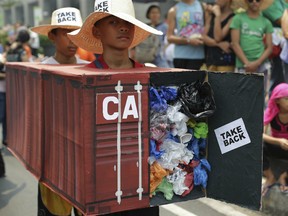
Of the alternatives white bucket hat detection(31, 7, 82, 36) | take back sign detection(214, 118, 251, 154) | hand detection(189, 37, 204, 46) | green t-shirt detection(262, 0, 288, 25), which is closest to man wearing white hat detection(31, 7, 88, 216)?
white bucket hat detection(31, 7, 82, 36)

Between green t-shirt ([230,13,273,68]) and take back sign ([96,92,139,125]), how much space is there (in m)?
3.58

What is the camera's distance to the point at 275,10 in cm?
609

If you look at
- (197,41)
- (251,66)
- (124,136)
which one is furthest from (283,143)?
(124,136)

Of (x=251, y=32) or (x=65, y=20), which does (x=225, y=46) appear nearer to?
(x=251, y=32)

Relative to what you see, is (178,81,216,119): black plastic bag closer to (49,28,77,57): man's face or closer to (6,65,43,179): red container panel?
(6,65,43,179): red container panel

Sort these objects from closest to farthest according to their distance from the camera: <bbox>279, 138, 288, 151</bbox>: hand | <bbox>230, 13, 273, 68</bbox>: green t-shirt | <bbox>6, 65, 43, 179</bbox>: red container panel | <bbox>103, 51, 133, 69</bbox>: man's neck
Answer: <bbox>103, 51, 133, 69</bbox>: man's neck → <bbox>6, 65, 43, 179</bbox>: red container panel → <bbox>279, 138, 288, 151</bbox>: hand → <bbox>230, 13, 273, 68</bbox>: green t-shirt

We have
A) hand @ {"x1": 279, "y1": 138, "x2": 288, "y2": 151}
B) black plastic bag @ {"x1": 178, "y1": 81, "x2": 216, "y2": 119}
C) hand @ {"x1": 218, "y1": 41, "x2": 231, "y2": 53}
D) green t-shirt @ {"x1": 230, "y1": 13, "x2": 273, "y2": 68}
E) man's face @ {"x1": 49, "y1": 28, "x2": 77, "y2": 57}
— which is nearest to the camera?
black plastic bag @ {"x1": 178, "y1": 81, "x2": 216, "y2": 119}

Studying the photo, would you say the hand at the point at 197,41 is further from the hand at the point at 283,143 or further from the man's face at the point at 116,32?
the man's face at the point at 116,32

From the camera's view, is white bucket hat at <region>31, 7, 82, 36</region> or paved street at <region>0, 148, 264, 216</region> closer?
white bucket hat at <region>31, 7, 82, 36</region>

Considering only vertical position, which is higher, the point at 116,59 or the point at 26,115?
the point at 116,59

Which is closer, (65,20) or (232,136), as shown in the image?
(232,136)

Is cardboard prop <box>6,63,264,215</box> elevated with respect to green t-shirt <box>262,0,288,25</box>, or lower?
lower

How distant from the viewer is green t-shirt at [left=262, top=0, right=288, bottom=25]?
609 cm

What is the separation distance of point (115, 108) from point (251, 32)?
3709mm
